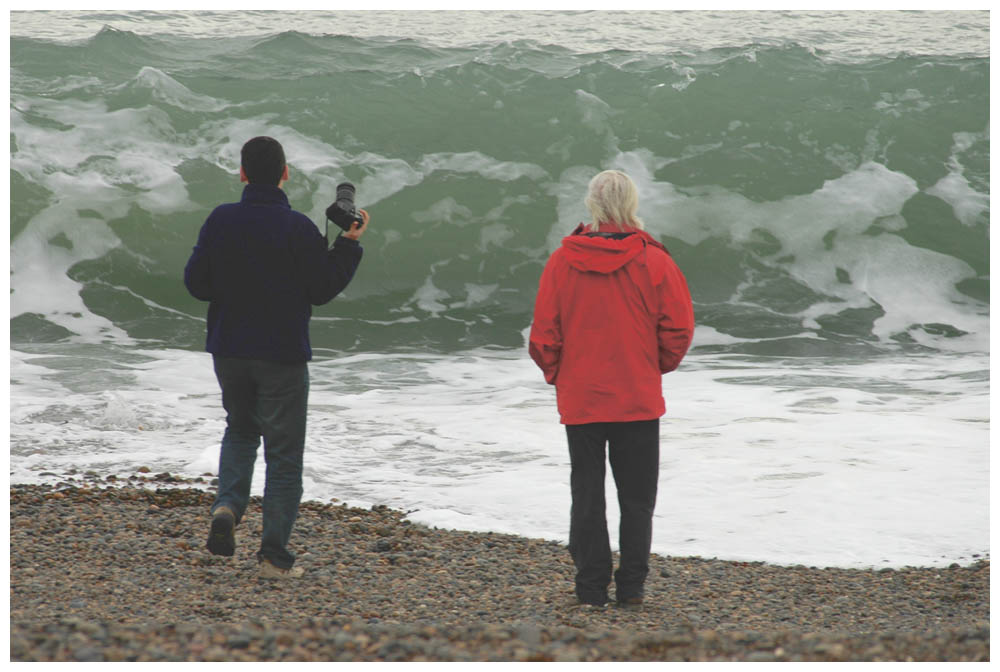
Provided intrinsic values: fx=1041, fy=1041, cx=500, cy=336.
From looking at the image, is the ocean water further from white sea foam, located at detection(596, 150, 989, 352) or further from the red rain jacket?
the red rain jacket

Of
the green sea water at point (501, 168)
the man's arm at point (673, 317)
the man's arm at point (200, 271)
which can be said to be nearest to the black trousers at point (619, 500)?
the man's arm at point (673, 317)

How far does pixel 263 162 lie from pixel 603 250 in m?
1.35

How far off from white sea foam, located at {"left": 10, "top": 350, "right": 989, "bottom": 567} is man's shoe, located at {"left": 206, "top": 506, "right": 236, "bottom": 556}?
1389mm

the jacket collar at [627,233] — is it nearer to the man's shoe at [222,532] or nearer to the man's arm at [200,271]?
the man's arm at [200,271]

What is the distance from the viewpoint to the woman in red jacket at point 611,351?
380cm

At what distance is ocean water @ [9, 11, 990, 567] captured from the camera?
6.28m

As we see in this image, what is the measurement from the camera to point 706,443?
7.07 meters

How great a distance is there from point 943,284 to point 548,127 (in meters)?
6.43

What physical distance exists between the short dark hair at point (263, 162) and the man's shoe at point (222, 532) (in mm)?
1323

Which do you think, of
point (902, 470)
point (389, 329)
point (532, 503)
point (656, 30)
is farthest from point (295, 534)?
point (656, 30)

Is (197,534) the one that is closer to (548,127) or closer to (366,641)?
(366,641)

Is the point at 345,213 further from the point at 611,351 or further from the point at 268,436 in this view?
the point at 611,351

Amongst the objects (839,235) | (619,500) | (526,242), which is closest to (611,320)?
(619,500)

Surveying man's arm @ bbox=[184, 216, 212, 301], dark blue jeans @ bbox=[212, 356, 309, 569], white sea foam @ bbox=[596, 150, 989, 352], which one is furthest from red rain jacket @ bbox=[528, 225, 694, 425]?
white sea foam @ bbox=[596, 150, 989, 352]
